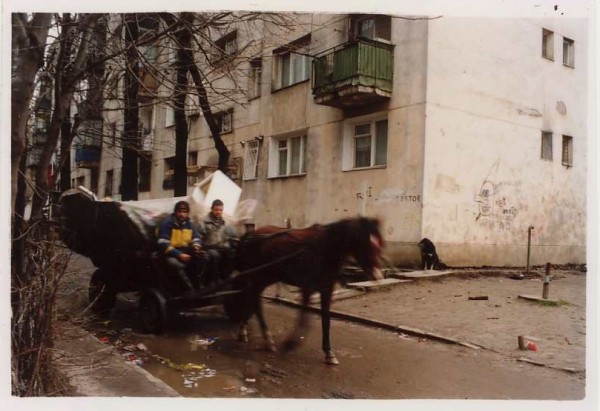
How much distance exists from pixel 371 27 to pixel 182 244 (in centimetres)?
293

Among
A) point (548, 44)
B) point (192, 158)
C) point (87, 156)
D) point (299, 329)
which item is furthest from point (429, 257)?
point (87, 156)

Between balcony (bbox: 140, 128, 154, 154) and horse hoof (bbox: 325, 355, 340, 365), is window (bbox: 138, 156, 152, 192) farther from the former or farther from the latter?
horse hoof (bbox: 325, 355, 340, 365)

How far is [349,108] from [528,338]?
3646 mm

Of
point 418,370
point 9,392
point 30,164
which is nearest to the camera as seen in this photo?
point 9,392

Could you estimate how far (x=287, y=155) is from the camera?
6.41 metres

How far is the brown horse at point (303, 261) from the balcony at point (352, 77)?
7.52ft

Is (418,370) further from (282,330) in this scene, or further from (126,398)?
(126,398)

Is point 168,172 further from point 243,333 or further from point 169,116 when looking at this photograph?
point 243,333

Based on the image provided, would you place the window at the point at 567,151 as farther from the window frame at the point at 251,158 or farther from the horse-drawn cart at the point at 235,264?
the window frame at the point at 251,158

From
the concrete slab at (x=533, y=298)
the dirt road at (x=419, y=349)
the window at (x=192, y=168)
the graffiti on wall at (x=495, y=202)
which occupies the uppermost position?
the window at (x=192, y=168)

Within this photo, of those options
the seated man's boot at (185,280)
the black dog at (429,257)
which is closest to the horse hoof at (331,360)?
the seated man's boot at (185,280)

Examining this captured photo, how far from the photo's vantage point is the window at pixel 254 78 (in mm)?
6203

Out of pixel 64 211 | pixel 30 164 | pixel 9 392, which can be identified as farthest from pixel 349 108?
pixel 9 392

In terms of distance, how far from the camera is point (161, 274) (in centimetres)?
539
